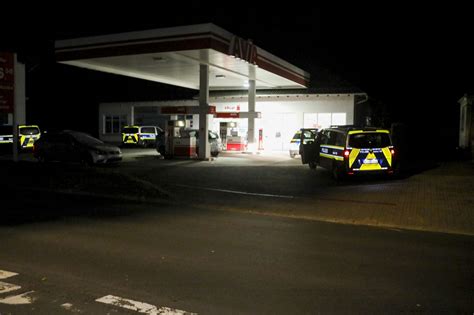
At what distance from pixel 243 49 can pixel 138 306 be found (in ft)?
59.8

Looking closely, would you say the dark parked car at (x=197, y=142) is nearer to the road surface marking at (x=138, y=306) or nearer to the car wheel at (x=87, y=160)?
the car wheel at (x=87, y=160)

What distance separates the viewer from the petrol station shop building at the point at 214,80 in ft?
67.6

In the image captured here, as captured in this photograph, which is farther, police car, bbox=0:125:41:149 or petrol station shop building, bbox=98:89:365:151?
petrol station shop building, bbox=98:89:365:151

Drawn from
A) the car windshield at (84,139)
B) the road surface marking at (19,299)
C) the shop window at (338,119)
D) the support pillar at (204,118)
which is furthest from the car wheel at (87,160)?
the shop window at (338,119)

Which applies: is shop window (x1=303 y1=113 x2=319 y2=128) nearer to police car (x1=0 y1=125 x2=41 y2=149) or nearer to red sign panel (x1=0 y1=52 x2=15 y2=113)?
police car (x1=0 y1=125 x2=41 y2=149)

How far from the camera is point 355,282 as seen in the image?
18.9ft

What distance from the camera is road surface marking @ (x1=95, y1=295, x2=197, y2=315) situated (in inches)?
186

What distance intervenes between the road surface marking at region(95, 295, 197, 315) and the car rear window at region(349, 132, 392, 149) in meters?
11.3

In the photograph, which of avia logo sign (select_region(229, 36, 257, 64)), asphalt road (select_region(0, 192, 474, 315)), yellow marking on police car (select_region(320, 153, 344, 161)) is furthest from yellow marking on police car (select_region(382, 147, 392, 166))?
avia logo sign (select_region(229, 36, 257, 64))

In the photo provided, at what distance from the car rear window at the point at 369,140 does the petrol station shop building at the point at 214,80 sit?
7.51m

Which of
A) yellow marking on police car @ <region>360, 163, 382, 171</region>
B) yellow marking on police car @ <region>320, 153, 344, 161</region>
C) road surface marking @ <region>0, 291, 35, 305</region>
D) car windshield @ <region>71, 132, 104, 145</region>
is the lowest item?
road surface marking @ <region>0, 291, 35, 305</region>

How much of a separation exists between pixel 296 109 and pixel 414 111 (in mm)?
14713

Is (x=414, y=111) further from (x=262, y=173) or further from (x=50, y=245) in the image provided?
(x=50, y=245)

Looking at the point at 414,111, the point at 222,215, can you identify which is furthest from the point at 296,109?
the point at 222,215
